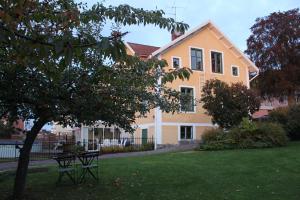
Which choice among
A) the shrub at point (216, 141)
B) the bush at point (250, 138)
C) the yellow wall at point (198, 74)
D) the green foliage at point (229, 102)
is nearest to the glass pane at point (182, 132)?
the yellow wall at point (198, 74)

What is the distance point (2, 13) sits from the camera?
15.1 feet

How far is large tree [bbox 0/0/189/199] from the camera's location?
191 inches

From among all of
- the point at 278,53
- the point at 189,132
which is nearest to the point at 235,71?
the point at 278,53

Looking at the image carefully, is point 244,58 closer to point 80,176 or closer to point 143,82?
point 80,176

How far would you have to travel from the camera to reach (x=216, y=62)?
35438 mm

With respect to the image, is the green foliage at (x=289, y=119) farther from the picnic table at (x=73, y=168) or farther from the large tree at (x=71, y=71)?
the large tree at (x=71, y=71)

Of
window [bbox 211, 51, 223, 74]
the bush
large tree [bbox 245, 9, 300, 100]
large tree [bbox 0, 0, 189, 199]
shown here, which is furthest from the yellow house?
large tree [bbox 0, 0, 189, 199]

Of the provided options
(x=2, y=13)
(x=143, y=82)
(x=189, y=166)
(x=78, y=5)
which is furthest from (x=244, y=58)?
(x=2, y=13)

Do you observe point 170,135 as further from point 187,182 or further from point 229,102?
point 187,182

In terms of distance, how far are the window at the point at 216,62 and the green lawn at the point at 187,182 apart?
18093 millimetres

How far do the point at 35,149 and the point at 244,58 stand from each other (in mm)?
17475

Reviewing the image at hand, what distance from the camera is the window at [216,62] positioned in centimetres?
3519

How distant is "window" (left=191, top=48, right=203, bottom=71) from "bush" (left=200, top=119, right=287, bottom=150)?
32.9 feet

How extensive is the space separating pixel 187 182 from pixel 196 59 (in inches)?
867
